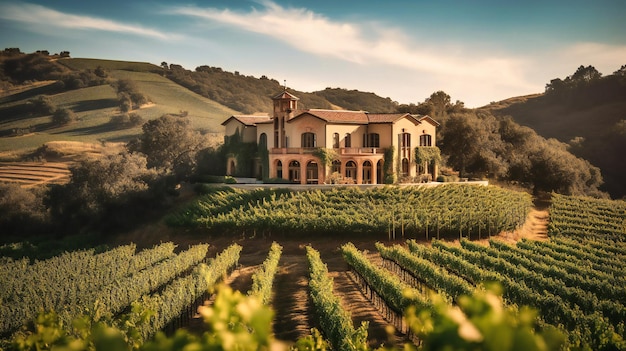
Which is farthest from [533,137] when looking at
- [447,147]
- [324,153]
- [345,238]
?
[345,238]

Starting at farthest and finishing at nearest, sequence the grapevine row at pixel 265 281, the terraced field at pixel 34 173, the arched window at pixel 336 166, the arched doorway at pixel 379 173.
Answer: the terraced field at pixel 34 173 → the arched doorway at pixel 379 173 → the arched window at pixel 336 166 → the grapevine row at pixel 265 281

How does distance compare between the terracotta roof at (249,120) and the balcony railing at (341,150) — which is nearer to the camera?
the balcony railing at (341,150)

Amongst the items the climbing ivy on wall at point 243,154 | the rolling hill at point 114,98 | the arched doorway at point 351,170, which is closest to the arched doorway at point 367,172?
the arched doorway at point 351,170

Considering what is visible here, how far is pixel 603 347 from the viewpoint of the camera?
504 inches

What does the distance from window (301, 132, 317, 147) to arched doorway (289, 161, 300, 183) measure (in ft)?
6.80

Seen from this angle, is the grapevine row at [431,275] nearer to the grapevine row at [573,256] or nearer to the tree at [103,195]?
the grapevine row at [573,256]

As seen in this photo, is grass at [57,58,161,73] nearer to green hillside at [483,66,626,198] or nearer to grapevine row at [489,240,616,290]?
green hillside at [483,66,626,198]

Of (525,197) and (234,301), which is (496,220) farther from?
(234,301)

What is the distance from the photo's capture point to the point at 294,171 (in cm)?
4509

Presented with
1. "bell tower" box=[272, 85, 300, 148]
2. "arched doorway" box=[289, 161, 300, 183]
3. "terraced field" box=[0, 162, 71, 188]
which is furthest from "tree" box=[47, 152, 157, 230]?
"terraced field" box=[0, 162, 71, 188]

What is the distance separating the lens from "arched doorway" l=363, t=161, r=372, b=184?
4547 centimetres

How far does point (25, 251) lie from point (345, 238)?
1082 inches

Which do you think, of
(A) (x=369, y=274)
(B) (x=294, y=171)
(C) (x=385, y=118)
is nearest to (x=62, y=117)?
(B) (x=294, y=171)

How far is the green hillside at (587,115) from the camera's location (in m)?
80.4
